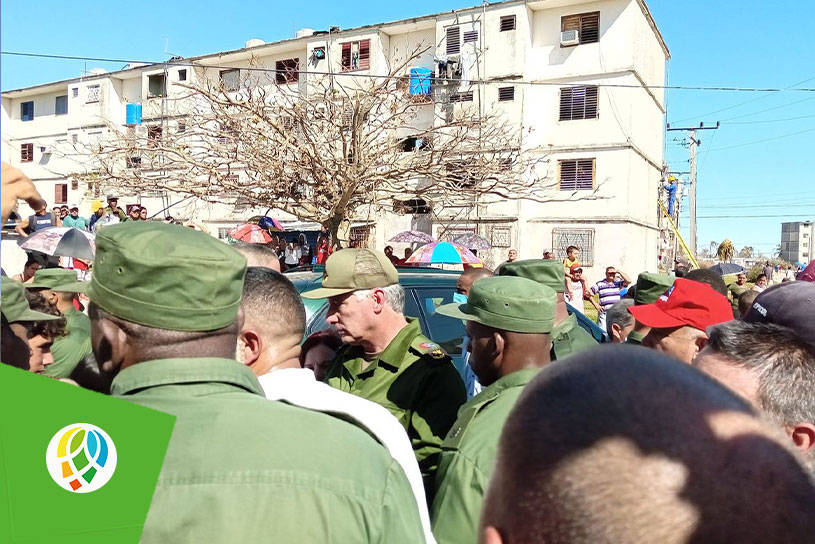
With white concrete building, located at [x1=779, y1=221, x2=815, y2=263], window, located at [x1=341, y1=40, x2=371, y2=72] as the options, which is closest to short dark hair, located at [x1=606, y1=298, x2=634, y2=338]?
window, located at [x1=341, y1=40, x2=371, y2=72]

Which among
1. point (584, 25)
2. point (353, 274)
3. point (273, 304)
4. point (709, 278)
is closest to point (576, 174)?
point (584, 25)

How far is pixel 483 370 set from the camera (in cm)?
271

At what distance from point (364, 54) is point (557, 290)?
24.0 m

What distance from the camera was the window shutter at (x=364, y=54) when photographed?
86.7 feet

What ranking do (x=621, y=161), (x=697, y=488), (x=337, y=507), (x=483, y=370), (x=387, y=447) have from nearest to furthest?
(x=697, y=488), (x=337, y=507), (x=387, y=447), (x=483, y=370), (x=621, y=161)

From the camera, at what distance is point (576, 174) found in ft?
78.6

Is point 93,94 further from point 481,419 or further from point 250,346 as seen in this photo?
point 481,419

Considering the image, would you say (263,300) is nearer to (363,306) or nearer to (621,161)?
(363,306)

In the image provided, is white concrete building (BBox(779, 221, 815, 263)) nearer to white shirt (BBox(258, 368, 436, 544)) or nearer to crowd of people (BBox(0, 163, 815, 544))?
crowd of people (BBox(0, 163, 815, 544))

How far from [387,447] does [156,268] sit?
72 centimetres

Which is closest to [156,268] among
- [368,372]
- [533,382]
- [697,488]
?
[533,382]

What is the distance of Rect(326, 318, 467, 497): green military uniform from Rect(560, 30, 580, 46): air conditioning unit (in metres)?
23.0

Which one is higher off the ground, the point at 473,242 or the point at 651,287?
the point at 651,287

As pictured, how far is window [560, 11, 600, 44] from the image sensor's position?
23734 mm
